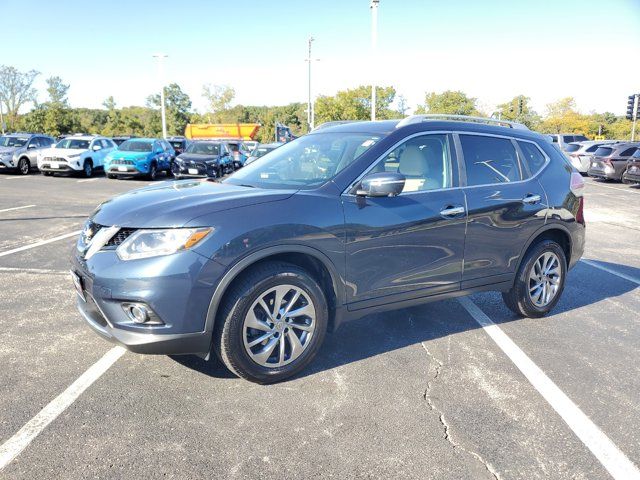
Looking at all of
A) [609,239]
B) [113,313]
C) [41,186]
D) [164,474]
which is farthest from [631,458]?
[41,186]

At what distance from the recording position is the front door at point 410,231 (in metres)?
3.54

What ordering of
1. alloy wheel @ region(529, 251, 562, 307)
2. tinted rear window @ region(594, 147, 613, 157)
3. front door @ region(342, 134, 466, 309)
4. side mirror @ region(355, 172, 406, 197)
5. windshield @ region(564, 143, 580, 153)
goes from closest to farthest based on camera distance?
1. side mirror @ region(355, 172, 406, 197)
2. front door @ region(342, 134, 466, 309)
3. alloy wheel @ region(529, 251, 562, 307)
4. tinted rear window @ region(594, 147, 613, 157)
5. windshield @ region(564, 143, 580, 153)

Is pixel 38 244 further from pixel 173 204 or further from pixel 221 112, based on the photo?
pixel 221 112

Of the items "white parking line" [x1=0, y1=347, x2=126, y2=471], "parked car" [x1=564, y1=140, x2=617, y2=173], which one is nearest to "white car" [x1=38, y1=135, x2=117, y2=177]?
"white parking line" [x1=0, y1=347, x2=126, y2=471]

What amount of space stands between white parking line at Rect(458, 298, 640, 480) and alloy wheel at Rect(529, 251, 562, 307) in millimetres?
565

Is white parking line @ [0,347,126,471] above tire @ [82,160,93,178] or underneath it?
underneath

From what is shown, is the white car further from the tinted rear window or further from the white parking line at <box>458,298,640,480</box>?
the tinted rear window

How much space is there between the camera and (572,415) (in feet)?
10.2

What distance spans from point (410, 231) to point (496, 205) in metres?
1.01

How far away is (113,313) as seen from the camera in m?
3.04

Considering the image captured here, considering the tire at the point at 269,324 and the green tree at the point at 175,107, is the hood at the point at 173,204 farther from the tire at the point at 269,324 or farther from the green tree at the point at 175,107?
the green tree at the point at 175,107

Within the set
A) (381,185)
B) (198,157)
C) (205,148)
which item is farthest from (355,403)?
(205,148)

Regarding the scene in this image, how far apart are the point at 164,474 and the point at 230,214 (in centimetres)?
147

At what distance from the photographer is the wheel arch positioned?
3.06m
